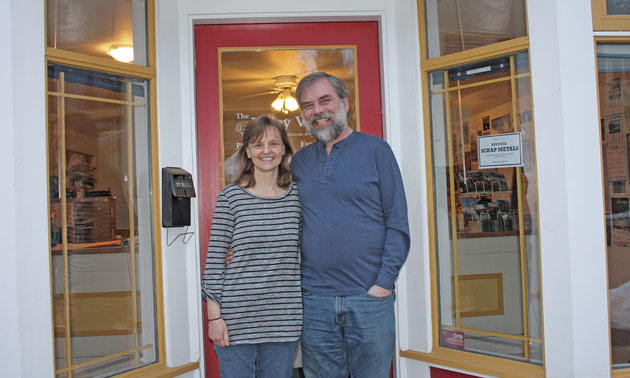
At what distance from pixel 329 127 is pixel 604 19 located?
147cm

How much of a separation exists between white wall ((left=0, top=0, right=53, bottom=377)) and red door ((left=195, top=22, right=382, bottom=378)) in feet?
2.88

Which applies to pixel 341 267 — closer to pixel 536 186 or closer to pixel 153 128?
pixel 536 186

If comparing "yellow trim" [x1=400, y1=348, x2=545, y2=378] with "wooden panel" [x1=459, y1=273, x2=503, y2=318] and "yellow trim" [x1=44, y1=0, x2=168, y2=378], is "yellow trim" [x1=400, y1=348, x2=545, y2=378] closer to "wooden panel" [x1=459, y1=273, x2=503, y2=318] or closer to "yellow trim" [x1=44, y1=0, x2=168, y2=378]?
"wooden panel" [x1=459, y1=273, x2=503, y2=318]

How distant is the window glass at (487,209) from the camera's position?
8.32 feet

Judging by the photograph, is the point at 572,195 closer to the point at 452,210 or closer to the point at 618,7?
the point at 452,210

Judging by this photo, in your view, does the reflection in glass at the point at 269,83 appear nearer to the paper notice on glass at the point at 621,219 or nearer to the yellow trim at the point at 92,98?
the yellow trim at the point at 92,98

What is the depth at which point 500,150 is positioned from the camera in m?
2.59

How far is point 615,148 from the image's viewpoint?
2.44m

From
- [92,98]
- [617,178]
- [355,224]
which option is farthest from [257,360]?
[617,178]

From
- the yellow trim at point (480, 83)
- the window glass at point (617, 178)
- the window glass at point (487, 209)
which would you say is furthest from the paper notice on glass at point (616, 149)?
the yellow trim at point (480, 83)

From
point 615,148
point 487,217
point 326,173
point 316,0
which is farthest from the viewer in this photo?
point 316,0

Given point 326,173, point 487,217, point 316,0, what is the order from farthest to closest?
point 316,0 → point 487,217 → point 326,173

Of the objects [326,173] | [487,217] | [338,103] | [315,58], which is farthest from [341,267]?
[315,58]

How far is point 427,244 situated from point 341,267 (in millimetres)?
823
